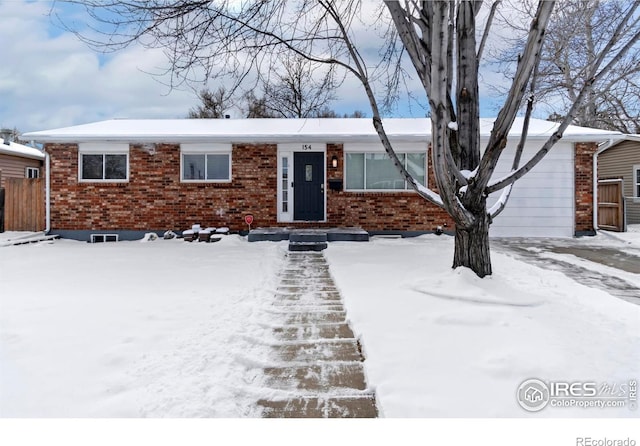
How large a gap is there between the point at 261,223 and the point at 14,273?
5363 millimetres

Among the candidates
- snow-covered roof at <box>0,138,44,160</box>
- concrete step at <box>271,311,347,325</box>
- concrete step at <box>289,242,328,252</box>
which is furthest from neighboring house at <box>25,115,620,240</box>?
snow-covered roof at <box>0,138,44,160</box>

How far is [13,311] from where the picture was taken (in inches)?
145

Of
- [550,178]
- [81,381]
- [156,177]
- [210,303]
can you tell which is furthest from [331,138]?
[81,381]

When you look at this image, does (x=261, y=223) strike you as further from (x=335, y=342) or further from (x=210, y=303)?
(x=335, y=342)

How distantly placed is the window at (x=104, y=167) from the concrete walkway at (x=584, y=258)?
9495 millimetres

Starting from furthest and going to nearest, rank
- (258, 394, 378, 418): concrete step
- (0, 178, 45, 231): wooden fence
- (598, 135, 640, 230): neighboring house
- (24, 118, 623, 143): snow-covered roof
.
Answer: (598, 135, 640, 230): neighboring house
(0, 178, 45, 231): wooden fence
(24, 118, 623, 143): snow-covered roof
(258, 394, 378, 418): concrete step

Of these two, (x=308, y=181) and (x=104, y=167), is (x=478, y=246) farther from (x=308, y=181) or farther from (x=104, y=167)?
(x=104, y=167)

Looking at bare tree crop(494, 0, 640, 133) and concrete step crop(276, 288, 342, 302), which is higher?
bare tree crop(494, 0, 640, 133)

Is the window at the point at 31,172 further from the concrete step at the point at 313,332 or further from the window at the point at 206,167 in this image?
the concrete step at the point at 313,332

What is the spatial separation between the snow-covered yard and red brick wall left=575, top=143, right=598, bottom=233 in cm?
566

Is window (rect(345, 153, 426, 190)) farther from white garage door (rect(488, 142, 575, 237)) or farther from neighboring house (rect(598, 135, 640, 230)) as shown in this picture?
neighboring house (rect(598, 135, 640, 230))

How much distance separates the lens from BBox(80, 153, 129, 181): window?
396 inches

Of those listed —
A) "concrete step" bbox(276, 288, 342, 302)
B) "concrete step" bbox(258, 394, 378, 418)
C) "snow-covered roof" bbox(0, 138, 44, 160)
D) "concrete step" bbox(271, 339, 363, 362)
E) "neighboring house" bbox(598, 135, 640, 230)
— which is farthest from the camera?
"snow-covered roof" bbox(0, 138, 44, 160)

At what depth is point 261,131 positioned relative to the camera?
10.3m
